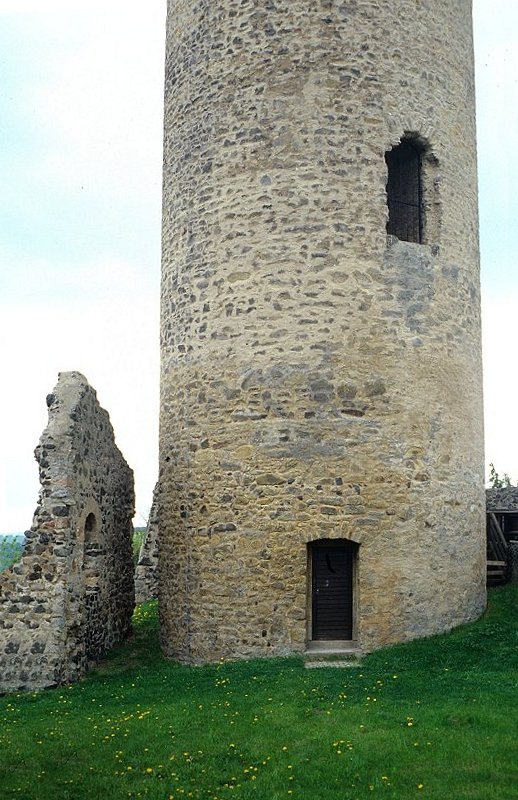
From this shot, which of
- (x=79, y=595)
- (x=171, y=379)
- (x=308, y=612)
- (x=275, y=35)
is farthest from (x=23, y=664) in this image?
(x=275, y=35)

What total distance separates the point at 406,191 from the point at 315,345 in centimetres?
366

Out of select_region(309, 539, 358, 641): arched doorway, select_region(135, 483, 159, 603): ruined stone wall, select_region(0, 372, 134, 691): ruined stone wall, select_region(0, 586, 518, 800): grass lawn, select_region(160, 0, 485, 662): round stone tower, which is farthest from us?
select_region(135, 483, 159, 603): ruined stone wall

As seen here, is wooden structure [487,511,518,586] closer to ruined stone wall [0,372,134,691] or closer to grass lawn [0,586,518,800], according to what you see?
grass lawn [0,586,518,800]

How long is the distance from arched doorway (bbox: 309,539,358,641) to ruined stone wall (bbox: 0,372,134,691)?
3.30 meters

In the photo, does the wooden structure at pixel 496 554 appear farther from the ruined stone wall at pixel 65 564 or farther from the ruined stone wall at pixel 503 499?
the ruined stone wall at pixel 65 564

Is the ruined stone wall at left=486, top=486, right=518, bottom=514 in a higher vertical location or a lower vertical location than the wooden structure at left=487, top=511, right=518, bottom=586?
higher

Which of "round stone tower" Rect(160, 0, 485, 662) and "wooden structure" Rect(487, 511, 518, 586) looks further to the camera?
"wooden structure" Rect(487, 511, 518, 586)

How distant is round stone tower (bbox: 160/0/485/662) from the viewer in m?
11.5

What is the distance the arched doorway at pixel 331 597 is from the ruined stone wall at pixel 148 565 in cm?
732

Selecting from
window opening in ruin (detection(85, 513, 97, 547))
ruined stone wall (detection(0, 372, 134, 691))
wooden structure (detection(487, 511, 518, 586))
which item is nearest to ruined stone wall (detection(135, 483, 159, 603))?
ruined stone wall (detection(0, 372, 134, 691))

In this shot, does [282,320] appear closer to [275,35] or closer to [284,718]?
[275,35]

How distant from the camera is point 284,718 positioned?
8.45 meters

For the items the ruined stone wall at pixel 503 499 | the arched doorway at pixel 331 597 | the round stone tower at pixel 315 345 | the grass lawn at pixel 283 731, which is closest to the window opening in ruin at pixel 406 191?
the round stone tower at pixel 315 345

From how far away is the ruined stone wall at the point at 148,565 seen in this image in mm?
18312
